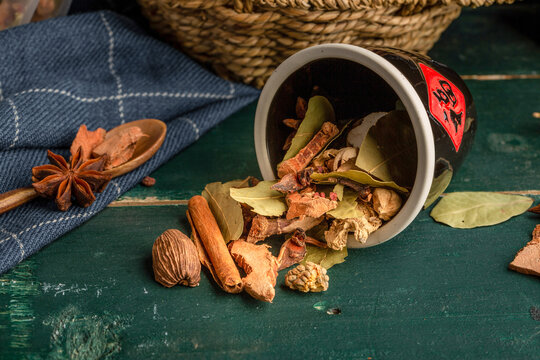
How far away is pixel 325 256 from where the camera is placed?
2.71ft

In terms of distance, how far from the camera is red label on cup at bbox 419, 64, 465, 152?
0.75 meters

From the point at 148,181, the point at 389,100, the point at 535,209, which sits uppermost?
the point at 389,100

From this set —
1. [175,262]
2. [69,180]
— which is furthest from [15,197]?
[175,262]

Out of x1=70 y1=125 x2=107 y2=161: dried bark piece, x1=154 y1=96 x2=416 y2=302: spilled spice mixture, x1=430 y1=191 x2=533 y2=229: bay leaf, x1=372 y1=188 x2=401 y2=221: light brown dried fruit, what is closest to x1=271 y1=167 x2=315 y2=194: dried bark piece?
x1=154 y1=96 x2=416 y2=302: spilled spice mixture

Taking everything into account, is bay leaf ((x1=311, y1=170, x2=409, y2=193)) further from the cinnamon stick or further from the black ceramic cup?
the cinnamon stick

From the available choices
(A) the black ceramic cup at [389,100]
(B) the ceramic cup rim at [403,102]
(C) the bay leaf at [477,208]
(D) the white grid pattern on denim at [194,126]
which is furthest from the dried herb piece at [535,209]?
(D) the white grid pattern on denim at [194,126]

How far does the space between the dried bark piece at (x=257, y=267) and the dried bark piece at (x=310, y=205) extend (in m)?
0.07

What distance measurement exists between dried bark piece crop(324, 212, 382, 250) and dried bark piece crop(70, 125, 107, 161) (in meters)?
0.44

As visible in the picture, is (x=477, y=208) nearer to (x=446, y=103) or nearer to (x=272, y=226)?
(x=446, y=103)

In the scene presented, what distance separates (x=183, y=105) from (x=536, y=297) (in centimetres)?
72

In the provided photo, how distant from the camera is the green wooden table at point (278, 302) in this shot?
2.30ft

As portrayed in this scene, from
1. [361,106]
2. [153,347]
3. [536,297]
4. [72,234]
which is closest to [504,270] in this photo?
[536,297]

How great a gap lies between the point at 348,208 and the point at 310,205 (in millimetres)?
57

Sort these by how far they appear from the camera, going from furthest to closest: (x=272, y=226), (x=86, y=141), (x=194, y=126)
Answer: (x=194, y=126), (x=86, y=141), (x=272, y=226)
